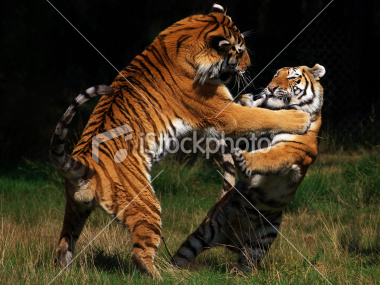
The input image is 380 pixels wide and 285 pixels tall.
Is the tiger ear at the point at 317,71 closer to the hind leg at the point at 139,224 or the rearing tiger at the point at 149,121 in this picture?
the rearing tiger at the point at 149,121

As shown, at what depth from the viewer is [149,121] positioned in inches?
130

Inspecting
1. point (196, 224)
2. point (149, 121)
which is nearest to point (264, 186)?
point (149, 121)

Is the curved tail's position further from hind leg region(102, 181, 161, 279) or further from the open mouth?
the open mouth

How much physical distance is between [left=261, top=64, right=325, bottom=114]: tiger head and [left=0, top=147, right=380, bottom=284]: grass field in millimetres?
940

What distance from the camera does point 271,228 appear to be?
3.63m

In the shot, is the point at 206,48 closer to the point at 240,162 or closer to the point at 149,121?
the point at 149,121

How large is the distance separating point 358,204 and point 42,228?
285cm

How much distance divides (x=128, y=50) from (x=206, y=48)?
4.66m

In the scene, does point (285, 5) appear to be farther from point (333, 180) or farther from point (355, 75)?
point (333, 180)

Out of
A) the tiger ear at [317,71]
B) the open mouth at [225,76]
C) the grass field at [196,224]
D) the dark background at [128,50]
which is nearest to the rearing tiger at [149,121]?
the open mouth at [225,76]

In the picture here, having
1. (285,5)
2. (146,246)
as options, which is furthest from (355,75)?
(146,246)

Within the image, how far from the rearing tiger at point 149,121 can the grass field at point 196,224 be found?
12.4 inches

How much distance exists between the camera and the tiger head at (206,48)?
3514 mm

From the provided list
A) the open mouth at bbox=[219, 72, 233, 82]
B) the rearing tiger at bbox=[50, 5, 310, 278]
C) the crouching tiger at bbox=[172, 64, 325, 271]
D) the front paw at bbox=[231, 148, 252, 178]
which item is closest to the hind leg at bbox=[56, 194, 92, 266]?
the rearing tiger at bbox=[50, 5, 310, 278]
